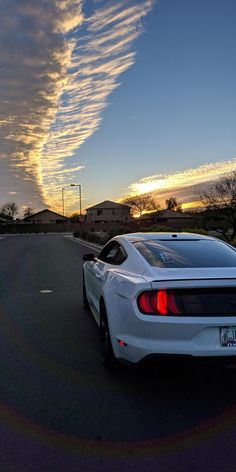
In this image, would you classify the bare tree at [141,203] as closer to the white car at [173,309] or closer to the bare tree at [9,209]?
the bare tree at [9,209]

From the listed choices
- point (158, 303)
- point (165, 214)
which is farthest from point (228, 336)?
point (165, 214)

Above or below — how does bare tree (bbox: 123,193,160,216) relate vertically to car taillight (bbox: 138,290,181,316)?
above

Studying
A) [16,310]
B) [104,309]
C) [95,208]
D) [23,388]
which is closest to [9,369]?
[23,388]

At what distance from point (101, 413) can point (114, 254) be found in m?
2.34

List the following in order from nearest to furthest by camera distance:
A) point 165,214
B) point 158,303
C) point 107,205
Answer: point 158,303
point 165,214
point 107,205

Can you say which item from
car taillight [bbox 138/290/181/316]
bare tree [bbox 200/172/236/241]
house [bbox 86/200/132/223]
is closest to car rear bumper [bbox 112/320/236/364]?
car taillight [bbox 138/290/181/316]

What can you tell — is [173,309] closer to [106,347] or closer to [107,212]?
[106,347]

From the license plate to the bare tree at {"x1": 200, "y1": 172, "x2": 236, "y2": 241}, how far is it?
39.4 metres

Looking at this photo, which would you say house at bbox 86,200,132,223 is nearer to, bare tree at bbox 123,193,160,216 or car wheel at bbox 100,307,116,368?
bare tree at bbox 123,193,160,216

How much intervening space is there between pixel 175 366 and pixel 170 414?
0.42 meters

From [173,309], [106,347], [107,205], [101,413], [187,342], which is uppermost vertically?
[107,205]

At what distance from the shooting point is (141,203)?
104562 millimetres

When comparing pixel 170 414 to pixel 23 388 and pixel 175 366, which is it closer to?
pixel 175 366

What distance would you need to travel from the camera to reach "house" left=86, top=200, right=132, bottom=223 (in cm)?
10556
